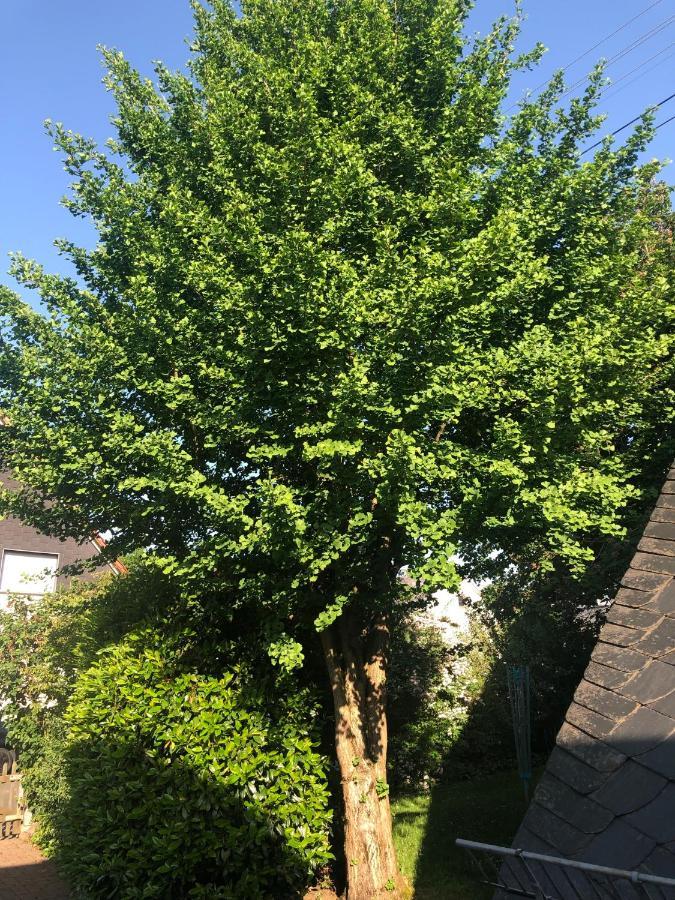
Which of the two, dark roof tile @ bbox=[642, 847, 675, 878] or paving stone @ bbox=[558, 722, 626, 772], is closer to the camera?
dark roof tile @ bbox=[642, 847, 675, 878]

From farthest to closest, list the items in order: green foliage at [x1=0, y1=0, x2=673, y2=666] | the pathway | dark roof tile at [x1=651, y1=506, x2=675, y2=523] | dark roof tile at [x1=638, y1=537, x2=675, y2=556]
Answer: the pathway, green foliage at [x1=0, y1=0, x2=673, y2=666], dark roof tile at [x1=651, y1=506, x2=675, y2=523], dark roof tile at [x1=638, y1=537, x2=675, y2=556]

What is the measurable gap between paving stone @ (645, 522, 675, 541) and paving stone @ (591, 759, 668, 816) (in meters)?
1.21

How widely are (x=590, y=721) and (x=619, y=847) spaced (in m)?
0.55

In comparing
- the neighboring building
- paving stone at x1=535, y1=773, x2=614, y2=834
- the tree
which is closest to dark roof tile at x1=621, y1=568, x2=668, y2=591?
paving stone at x1=535, y1=773, x2=614, y2=834

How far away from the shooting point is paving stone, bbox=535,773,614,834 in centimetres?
238

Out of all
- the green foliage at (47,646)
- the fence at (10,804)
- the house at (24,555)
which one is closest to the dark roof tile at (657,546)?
the green foliage at (47,646)

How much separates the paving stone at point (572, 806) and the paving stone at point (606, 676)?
0.45 metres

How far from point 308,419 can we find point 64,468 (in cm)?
305

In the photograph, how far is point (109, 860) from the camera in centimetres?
812

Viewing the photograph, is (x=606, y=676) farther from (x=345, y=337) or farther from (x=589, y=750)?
(x=345, y=337)

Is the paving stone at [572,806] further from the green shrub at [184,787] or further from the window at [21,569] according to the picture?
the window at [21,569]

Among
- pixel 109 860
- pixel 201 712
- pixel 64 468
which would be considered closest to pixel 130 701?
pixel 201 712

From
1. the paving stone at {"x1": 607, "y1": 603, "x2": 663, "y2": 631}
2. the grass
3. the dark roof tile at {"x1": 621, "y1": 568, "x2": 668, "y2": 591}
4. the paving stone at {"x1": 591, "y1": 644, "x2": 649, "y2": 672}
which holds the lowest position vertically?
the grass

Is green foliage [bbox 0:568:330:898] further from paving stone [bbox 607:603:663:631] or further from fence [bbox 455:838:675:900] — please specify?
fence [bbox 455:838:675:900]
